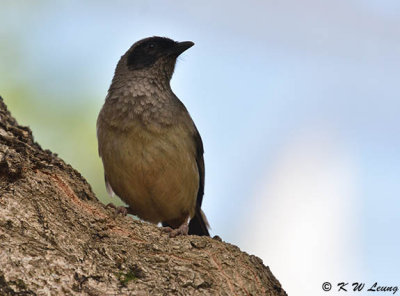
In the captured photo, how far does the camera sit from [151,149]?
6789 millimetres

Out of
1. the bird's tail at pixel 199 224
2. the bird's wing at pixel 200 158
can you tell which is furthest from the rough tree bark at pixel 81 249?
the bird's tail at pixel 199 224

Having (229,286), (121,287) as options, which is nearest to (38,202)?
(121,287)

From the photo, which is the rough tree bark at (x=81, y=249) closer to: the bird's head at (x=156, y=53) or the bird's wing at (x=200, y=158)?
the bird's wing at (x=200, y=158)

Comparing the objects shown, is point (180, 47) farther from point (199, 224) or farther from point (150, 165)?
point (199, 224)

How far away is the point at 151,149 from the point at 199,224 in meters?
1.61

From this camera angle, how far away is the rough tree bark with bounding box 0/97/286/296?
365 cm

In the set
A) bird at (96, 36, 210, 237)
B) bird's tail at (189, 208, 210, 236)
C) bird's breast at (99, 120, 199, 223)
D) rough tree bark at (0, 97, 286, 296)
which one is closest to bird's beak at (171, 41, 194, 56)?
bird at (96, 36, 210, 237)

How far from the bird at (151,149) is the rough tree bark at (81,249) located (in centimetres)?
193

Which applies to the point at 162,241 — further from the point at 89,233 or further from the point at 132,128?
the point at 132,128

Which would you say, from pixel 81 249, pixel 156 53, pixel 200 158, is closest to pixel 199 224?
pixel 200 158

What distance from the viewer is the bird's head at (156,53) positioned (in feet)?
26.3

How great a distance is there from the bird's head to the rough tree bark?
11.0 feet

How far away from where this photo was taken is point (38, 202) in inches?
166

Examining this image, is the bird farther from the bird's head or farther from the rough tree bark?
the rough tree bark
